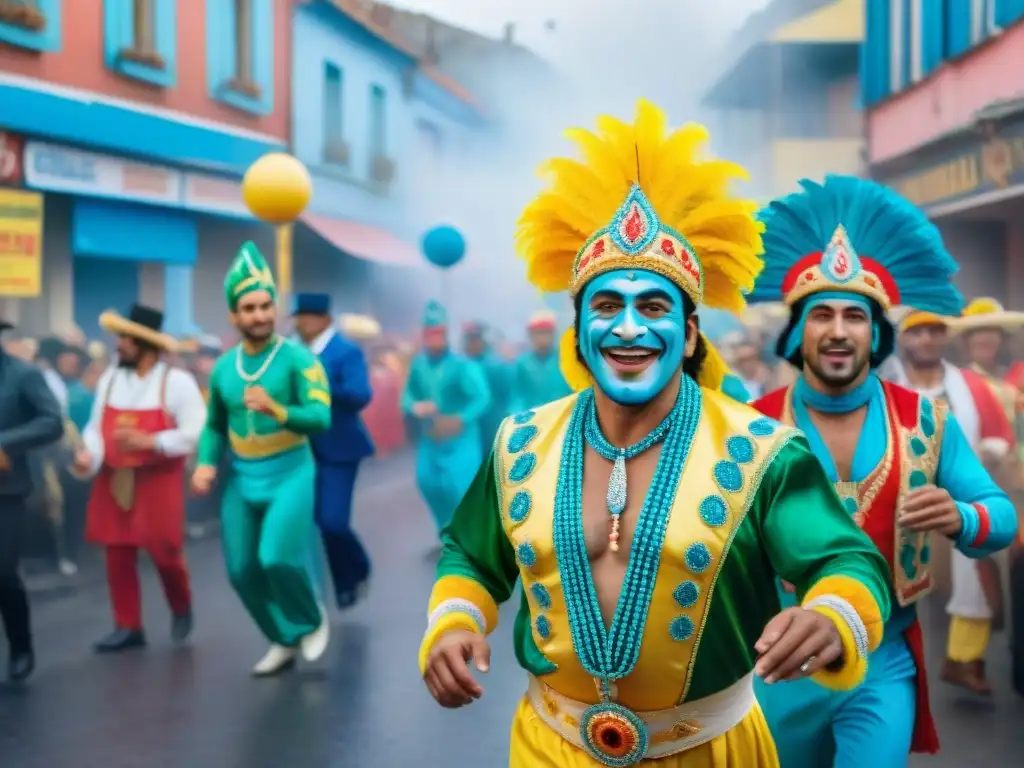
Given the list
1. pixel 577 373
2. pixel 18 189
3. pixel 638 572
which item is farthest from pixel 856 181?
pixel 18 189

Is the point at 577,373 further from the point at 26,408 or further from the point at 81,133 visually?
the point at 81,133

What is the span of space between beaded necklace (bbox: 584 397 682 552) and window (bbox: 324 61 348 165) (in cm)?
1980

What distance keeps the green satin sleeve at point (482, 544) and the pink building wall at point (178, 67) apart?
38.3 ft

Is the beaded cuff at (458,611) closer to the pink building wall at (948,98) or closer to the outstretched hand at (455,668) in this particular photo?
the outstretched hand at (455,668)

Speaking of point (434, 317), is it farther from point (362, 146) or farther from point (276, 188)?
point (362, 146)

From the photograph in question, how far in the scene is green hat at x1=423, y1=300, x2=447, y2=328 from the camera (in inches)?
470

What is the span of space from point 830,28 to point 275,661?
776 inches

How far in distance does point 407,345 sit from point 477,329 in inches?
402

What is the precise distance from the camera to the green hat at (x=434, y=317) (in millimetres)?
11945

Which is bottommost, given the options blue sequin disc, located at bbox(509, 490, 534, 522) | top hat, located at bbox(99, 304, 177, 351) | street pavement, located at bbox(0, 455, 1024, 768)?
street pavement, located at bbox(0, 455, 1024, 768)

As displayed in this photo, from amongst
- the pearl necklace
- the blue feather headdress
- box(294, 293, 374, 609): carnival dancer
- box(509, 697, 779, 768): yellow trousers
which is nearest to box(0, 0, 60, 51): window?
box(294, 293, 374, 609): carnival dancer

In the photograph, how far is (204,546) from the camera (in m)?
11.8

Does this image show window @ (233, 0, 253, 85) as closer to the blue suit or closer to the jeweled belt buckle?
the blue suit

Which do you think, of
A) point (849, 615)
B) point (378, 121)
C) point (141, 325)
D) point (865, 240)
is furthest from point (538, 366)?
point (378, 121)
